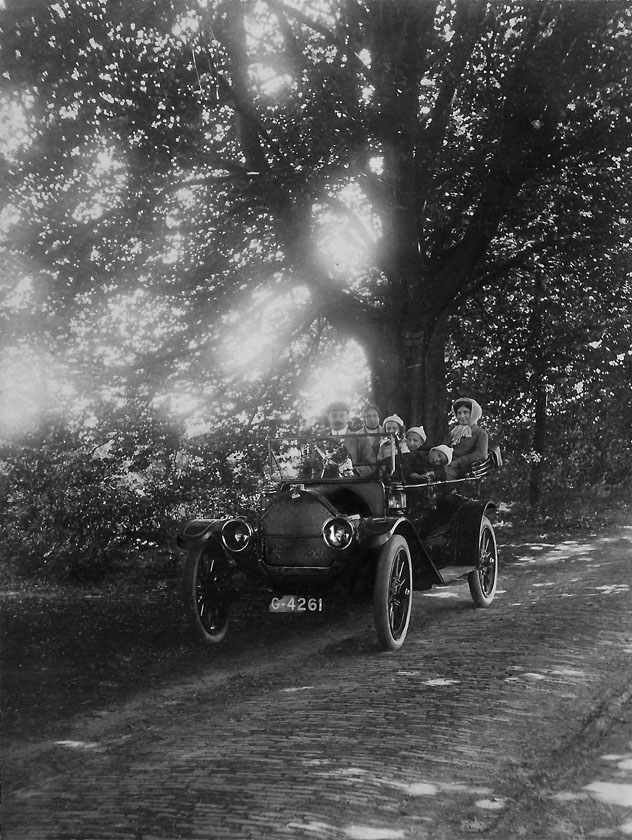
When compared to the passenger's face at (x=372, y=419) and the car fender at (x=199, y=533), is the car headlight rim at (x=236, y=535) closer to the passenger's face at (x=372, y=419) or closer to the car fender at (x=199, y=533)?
the car fender at (x=199, y=533)

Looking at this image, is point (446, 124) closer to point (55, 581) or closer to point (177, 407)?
point (177, 407)

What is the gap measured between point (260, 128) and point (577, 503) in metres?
12.0

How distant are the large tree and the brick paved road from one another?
23.1 ft

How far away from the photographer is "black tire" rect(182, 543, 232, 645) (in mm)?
7387

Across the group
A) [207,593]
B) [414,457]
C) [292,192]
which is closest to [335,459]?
[414,457]

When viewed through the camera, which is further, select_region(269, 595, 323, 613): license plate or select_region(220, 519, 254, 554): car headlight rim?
select_region(220, 519, 254, 554): car headlight rim

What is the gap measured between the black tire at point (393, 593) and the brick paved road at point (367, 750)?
0.74ft

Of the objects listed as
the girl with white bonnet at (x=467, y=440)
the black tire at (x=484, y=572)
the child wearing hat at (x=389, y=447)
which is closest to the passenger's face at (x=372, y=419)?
the child wearing hat at (x=389, y=447)

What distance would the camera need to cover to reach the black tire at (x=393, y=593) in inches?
280

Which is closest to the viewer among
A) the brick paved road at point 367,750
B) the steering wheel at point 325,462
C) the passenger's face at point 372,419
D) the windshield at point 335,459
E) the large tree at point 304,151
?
the brick paved road at point 367,750

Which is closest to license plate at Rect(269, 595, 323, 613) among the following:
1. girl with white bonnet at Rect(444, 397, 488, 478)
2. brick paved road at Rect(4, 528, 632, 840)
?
brick paved road at Rect(4, 528, 632, 840)

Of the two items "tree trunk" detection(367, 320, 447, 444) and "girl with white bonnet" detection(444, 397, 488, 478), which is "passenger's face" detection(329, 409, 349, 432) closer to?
"girl with white bonnet" detection(444, 397, 488, 478)

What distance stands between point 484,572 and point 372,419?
209 cm

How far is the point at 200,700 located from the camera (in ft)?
19.4
